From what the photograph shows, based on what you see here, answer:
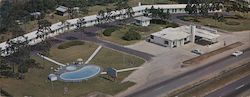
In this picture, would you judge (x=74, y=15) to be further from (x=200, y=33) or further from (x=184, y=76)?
(x=184, y=76)

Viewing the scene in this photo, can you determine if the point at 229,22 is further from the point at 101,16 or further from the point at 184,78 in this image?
the point at 184,78

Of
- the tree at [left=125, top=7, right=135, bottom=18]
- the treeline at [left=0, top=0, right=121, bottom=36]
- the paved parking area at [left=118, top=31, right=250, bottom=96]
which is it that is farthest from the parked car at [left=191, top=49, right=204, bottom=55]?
the treeline at [left=0, top=0, right=121, bottom=36]

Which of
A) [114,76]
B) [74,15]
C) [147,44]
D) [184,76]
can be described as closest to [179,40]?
[147,44]

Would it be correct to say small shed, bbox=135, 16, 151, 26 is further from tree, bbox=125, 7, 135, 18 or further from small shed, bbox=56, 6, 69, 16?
small shed, bbox=56, 6, 69, 16

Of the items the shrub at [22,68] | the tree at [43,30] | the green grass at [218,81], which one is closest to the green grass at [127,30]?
the tree at [43,30]

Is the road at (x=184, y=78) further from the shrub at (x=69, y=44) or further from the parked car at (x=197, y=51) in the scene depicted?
the shrub at (x=69, y=44)

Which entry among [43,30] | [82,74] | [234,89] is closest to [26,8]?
[43,30]
